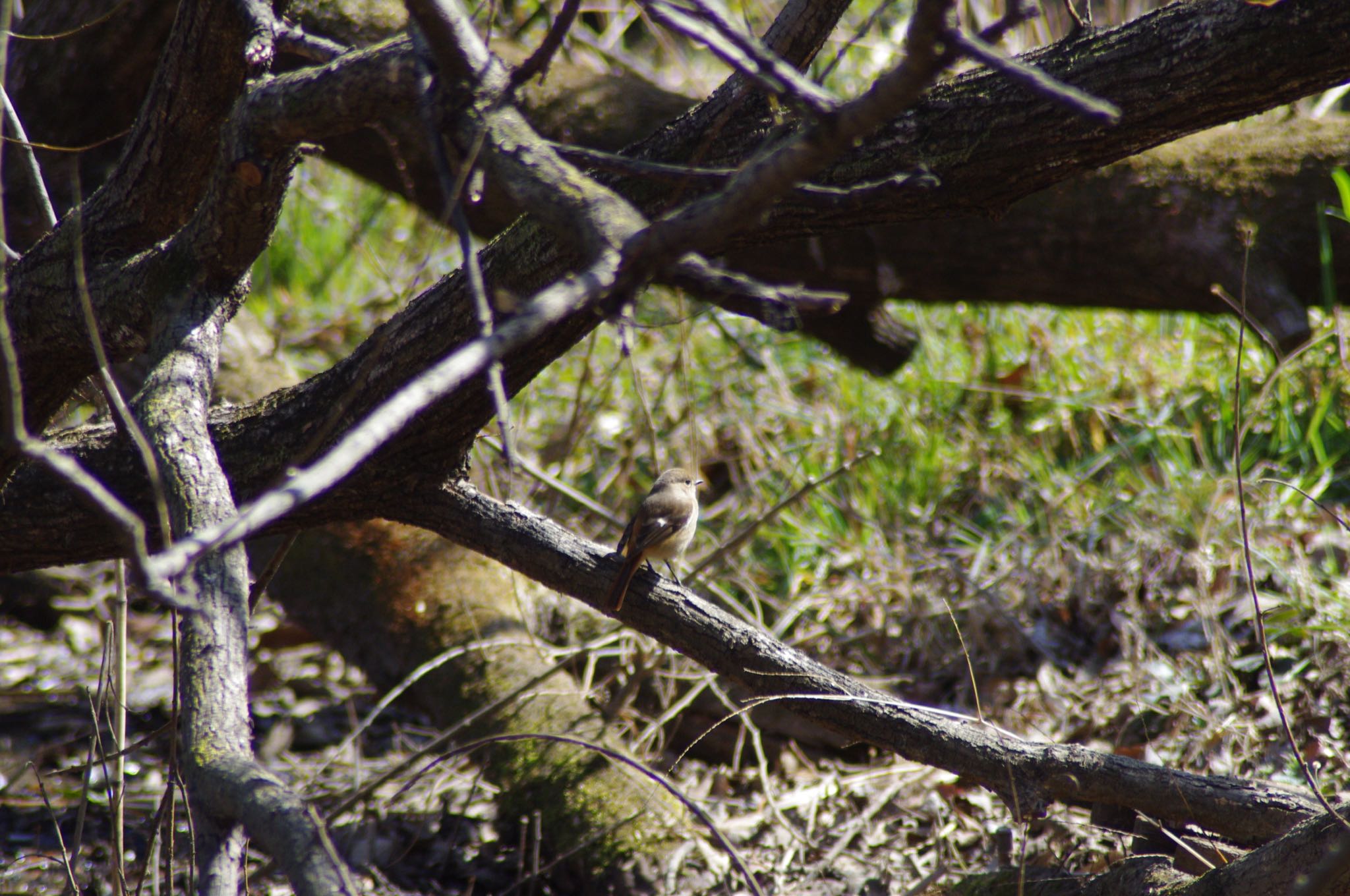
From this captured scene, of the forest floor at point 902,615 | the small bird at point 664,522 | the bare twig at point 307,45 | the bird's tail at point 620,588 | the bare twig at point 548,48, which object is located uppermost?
the bare twig at point 307,45

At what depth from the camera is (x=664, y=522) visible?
362 centimetres

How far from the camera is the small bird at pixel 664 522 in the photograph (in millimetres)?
3350

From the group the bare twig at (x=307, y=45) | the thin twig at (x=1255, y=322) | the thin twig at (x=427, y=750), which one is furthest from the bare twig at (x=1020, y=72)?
the thin twig at (x=1255, y=322)

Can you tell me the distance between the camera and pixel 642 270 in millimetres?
1333

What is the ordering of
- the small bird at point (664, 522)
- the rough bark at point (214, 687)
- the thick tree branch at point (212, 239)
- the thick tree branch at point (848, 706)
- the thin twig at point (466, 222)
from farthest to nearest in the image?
1. the small bird at point (664, 522)
2. the thick tree branch at point (848, 706)
3. the thick tree branch at point (212, 239)
4. the rough bark at point (214, 687)
5. the thin twig at point (466, 222)

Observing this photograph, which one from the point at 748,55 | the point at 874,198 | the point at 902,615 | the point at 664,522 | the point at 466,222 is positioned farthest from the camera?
the point at 902,615

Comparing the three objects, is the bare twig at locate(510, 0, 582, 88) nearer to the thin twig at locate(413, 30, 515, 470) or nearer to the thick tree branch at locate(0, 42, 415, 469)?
the thin twig at locate(413, 30, 515, 470)

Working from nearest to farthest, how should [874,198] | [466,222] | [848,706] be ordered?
1. [466,222]
2. [874,198]
3. [848,706]

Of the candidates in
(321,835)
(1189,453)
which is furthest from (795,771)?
(321,835)

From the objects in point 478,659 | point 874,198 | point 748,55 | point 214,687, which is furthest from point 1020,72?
point 478,659

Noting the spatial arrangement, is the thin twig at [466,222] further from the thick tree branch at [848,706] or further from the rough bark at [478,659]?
the rough bark at [478,659]

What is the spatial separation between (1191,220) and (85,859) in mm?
4995

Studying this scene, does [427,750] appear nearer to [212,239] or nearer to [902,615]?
[212,239]

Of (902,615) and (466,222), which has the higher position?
(466,222)
